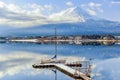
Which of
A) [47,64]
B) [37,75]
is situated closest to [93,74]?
[37,75]

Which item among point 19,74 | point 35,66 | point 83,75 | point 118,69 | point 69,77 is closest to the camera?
point 83,75

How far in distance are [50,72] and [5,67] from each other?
6900 millimetres

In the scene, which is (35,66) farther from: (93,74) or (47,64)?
(93,74)

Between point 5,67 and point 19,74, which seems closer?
point 19,74

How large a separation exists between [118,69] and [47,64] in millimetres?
8359

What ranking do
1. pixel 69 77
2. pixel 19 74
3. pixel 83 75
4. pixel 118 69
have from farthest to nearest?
pixel 118 69 → pixel 19 74 → pixel 69 77 → pixel 83 75

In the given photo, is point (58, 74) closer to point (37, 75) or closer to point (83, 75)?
point (37, 75)

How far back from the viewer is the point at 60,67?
5303cm

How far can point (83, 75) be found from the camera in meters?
43.9

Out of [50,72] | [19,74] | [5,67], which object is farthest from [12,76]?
[5,67]

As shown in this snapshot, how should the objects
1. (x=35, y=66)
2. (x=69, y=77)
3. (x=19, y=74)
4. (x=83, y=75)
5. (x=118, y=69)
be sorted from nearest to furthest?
(x=83, y=75) < (x=69, y=77) < (x=19, y=74) < (x=118, y=69) < (x=35, y=66)

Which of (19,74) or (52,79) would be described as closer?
(52,79)

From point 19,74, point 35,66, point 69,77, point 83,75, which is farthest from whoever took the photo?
point 35,66

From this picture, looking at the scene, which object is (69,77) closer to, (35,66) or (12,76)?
(12,76)
